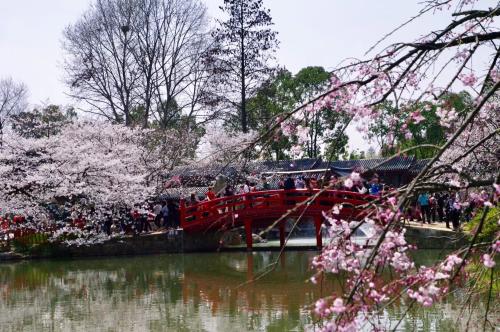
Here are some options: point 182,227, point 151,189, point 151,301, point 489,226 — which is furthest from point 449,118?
point 151,189

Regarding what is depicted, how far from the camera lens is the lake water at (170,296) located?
959 centimetres

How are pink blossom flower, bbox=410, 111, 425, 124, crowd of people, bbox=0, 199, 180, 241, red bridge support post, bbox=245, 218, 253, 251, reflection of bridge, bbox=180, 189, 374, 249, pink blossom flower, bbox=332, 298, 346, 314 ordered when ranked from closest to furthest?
pink blossom flower, bbox=332, 298, 346, 314
pink blossom flower, bbox=410, 111, 425, 124
reflection of bridge, bbox=180, 189, 374, 249
crowd of people, bbox=0, 199, 180, 241
red bridge support post, bbox=245, 218, 253, 251

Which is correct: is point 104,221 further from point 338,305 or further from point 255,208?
point 338,305

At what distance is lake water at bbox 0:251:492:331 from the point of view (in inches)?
378

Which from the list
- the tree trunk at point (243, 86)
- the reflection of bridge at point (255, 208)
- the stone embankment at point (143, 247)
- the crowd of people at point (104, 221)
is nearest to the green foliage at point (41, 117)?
the tree trunk at point (243, 86)

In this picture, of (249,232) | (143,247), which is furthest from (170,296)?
(143,247)

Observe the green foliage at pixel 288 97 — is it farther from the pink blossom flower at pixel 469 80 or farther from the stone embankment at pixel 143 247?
the pink blossom flower at pixel 469 80

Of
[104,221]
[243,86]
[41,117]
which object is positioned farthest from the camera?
[41,117]

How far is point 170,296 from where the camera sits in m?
12.3

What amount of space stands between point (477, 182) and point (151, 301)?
9256 mm

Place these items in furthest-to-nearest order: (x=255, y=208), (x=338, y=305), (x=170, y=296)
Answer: (x=255, y=208)
(x=170, y=296)
(x=338, y=305)

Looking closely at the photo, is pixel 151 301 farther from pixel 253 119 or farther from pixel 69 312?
pixel 253 119

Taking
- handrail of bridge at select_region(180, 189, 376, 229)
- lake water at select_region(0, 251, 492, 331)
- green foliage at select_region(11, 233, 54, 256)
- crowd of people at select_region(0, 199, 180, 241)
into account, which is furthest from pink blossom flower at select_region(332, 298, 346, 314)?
green foliage at select_region(11, 233, 54, 256)

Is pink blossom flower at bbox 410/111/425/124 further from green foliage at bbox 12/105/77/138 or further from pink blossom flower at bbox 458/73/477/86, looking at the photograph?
green foliage at bbox 12/105/77/138
